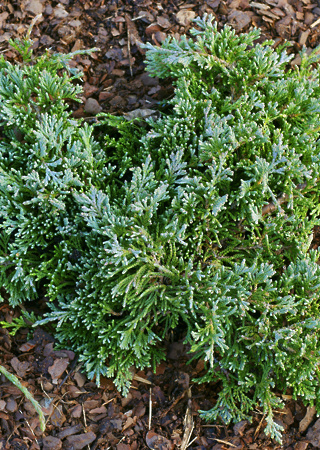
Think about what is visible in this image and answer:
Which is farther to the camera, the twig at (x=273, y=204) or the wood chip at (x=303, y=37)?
the wood chip at (x=303, y=37)

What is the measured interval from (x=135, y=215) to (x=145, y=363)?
1179 millimetres

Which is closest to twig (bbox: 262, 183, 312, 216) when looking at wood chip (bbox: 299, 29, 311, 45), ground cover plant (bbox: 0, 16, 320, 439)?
ground cover plant (bbox: 0, 16, 320, 439)

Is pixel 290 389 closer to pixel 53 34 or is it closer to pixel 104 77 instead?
pixel 104 77

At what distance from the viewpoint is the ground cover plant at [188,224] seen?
3250 millimetres

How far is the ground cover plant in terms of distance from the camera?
10.7ft

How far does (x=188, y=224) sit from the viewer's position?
339 centimetres

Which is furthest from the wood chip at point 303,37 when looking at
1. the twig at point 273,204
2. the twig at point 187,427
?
the twig at point 187,427

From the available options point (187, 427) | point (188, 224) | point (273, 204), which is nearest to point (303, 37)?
point (273, 204)

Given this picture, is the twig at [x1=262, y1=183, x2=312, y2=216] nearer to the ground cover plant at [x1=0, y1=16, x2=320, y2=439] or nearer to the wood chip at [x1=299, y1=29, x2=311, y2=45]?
the ground cover plant at [x1=0, y1=16, x2=320, y2=439]

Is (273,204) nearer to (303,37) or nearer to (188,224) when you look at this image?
(188,224)

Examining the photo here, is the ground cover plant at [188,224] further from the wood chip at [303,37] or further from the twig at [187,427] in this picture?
the wood chip at [303,37]

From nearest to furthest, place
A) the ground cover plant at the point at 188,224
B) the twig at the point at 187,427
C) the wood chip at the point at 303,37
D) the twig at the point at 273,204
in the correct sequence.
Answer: the ground cover plant at the point at 188,224, the twig at the point at 187,427, the twig at the point at 273,204, the wood chip at the point at 303,37

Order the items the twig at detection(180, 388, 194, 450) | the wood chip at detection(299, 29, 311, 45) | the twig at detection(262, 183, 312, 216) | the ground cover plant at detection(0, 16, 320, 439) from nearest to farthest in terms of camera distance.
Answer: the ground cover plant at detection(0, 16, 320, 439) < the twig at detection(180, 388, 194, 450) < the twig at detection(262, 183, 312, 216) < the wood chip at detection(299, 29, 311, 45)

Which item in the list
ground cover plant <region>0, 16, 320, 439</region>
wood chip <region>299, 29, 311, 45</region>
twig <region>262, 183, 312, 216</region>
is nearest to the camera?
ground cover plant <region>0, 16, 320, 439</region>
